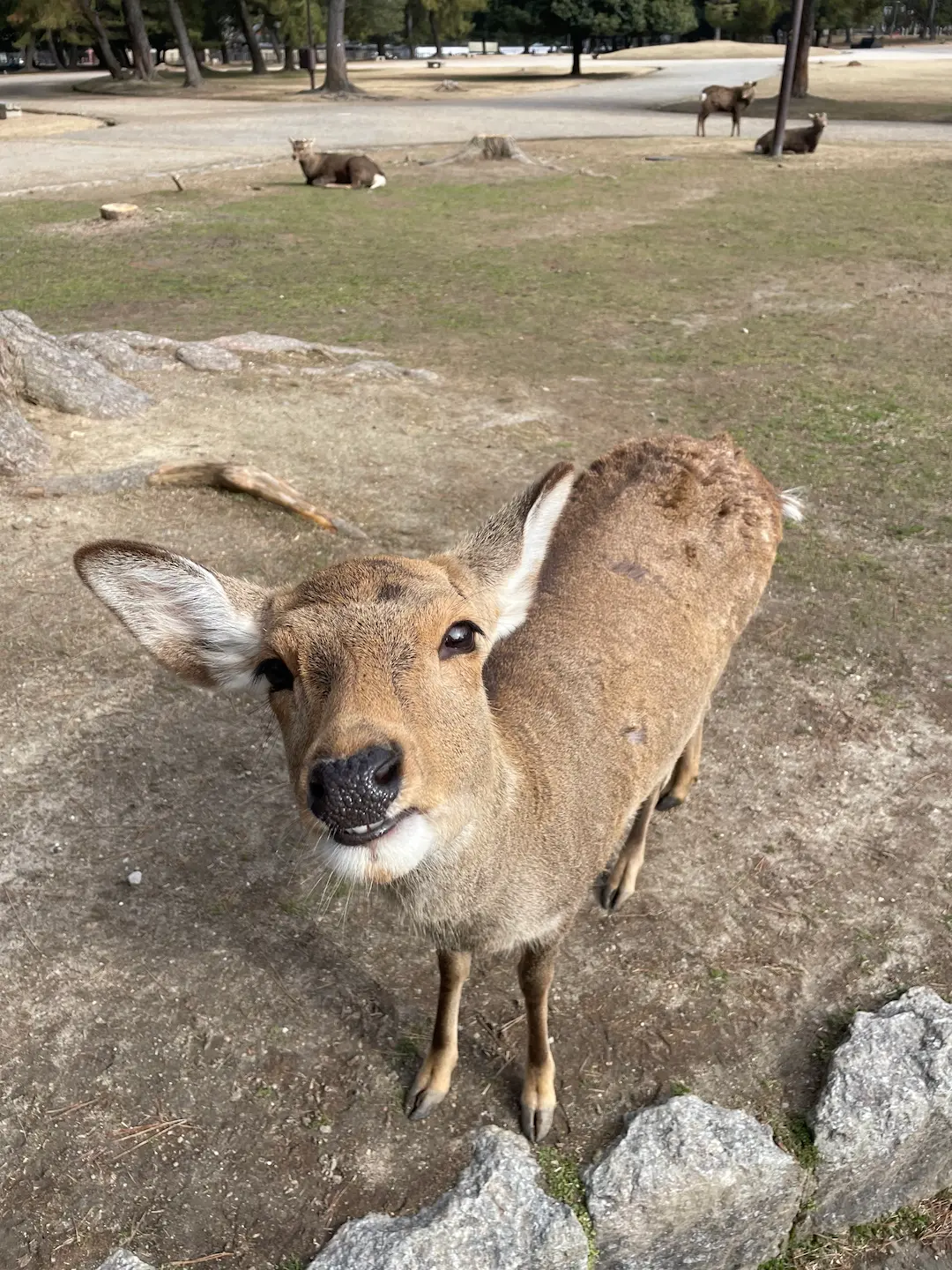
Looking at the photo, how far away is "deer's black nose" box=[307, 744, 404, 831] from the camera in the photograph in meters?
2.02

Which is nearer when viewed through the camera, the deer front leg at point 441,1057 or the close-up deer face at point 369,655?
the close-up deer face at point 369,655

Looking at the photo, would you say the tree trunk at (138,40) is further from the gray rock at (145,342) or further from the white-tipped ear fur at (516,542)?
the white-tipped ear fur at (516,542)

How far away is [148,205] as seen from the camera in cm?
1697

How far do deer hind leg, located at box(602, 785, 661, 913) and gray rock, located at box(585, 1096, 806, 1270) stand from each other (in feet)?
3.07

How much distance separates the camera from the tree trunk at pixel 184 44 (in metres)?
41.1

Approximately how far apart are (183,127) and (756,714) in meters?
29.3

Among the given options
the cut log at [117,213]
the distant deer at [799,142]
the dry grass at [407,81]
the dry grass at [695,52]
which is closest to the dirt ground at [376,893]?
the cut log at [117,213]

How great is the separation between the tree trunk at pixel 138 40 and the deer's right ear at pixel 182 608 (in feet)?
158

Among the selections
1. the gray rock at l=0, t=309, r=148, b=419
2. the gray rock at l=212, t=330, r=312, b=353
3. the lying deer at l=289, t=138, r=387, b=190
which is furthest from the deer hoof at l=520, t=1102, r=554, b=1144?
the lying deer at l=289, t=138, r=387, b=190

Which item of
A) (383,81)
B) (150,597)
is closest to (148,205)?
(150,597)

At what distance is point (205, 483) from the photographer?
6.81 m

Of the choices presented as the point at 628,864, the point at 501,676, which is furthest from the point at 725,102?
the point at 501,676

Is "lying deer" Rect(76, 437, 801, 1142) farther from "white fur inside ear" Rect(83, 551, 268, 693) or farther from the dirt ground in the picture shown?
the dirt ground

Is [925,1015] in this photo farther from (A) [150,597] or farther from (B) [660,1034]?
(A) [150,597]
